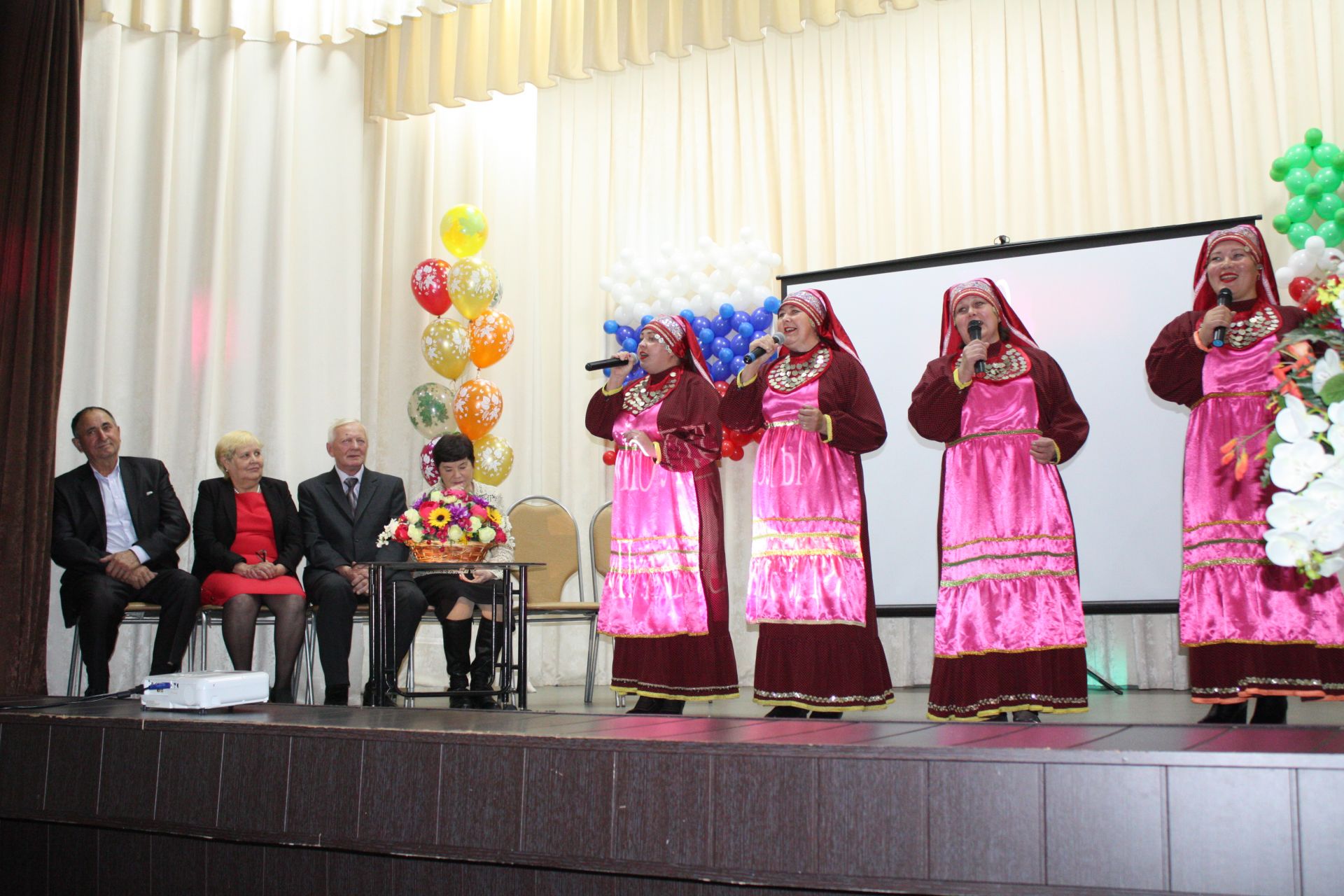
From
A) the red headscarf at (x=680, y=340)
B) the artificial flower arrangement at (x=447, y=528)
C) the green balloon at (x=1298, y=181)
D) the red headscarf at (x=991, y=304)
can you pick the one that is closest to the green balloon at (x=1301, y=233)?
the green balloon at (x=1298, y=181)

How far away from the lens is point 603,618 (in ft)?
13.3

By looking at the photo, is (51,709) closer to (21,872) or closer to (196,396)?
(21,872)

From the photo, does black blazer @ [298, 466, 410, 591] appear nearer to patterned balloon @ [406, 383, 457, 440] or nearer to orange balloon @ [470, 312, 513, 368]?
patterned balloon @ [406, 383, 457, 440]

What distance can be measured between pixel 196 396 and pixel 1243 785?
5265 mm

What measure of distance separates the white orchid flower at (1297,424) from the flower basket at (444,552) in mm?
3066

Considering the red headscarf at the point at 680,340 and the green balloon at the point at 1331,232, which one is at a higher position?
the green balloon at the point at 1331,232

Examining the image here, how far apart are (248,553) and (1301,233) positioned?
448cm

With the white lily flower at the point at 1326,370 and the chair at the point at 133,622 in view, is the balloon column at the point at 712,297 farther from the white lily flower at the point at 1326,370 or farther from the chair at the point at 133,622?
the white lily flower at the point at 1326,370

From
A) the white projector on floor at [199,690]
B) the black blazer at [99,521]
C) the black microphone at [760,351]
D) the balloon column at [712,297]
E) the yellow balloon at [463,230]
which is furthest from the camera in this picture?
the yellow balloon at [463,230]

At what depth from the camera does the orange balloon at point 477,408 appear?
6.06 meters

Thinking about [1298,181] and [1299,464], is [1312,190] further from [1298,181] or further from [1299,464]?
[1299,464]

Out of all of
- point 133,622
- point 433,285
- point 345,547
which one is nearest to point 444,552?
point 345,547

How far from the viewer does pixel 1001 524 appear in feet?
11.6

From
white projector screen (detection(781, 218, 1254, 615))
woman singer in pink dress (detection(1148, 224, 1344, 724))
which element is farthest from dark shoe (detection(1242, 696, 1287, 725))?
white projector screen (detection(781, 218, 1254, 615))
